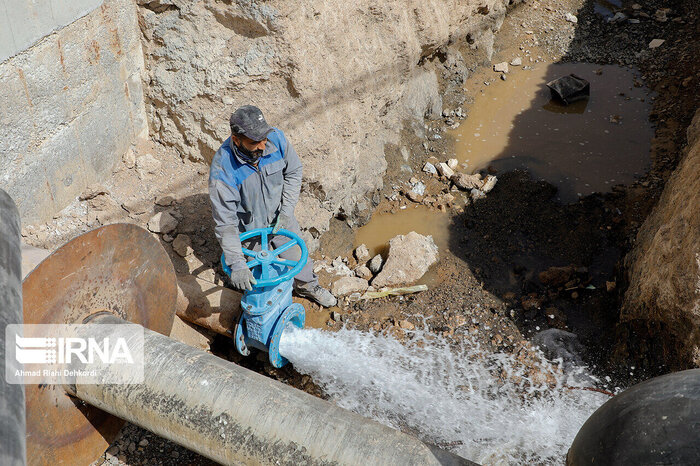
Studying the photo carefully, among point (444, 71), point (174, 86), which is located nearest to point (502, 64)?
point (444, 71)

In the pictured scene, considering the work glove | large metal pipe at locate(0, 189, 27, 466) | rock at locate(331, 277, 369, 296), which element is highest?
large metal pipe at locate(0, 189, 27, 466)

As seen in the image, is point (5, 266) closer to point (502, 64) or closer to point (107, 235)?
point (107, 235)

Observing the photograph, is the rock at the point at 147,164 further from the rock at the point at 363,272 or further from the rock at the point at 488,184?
the rock at the point at 488,184

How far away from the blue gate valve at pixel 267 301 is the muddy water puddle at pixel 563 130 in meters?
3.36

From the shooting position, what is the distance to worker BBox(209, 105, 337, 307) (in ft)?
12.9

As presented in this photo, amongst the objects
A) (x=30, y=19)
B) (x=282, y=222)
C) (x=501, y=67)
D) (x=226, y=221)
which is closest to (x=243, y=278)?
(x=226, y=221)

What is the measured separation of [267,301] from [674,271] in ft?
9.42

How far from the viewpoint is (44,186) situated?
467 centimetres

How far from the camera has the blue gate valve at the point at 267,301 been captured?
13.0ft

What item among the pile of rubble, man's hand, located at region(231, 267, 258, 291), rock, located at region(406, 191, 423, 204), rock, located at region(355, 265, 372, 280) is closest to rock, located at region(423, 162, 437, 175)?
rock, located at region(406, 191, 423, 204)

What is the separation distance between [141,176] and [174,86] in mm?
892

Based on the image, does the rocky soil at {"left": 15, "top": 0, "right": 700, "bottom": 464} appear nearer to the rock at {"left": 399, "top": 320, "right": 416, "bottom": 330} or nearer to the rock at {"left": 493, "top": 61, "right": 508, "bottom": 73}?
the rock at {"left": 399, "top": 320, "right": 416, "bottom": 330}

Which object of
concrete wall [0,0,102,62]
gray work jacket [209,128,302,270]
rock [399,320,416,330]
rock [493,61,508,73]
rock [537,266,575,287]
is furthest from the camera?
rock [493,61,508,73]

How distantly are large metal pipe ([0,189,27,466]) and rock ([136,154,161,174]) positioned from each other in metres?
4.01
